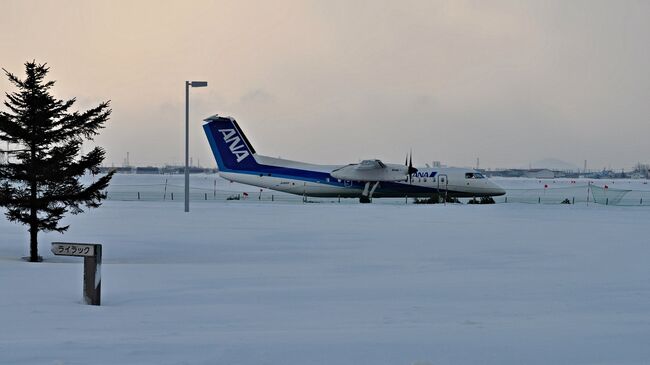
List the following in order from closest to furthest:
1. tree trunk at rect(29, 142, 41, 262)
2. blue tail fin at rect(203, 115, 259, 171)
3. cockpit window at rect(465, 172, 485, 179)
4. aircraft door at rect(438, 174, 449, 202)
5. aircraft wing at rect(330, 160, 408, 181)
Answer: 1. tree trunk at rect(29, 142, 41, 262)
2. aircraft wing at rect(330, 160, 408, 181)
3. aircraft door at rect(438, 174, 449, 202)
4. cockpit window at rect(465, 172, 485, 179)
5. blue tail fin at rect(203, 115, 259, 171)

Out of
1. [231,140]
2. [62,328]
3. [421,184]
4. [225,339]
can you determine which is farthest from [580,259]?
[231,140]

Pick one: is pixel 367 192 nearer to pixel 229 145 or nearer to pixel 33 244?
pixel 229 145

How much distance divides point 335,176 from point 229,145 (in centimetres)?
853

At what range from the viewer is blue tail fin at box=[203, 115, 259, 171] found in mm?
47594

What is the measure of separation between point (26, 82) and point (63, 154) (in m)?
2.17

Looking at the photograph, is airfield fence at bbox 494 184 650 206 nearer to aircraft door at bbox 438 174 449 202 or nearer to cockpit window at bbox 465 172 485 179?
cockpit window at bbox 465 172 485 179

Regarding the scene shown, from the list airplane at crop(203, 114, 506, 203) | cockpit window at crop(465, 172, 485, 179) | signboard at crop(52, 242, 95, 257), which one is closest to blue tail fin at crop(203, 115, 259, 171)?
airplane at crop(203, 114, 506, 203)

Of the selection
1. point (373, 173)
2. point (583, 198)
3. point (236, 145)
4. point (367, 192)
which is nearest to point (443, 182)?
point (373, 173)

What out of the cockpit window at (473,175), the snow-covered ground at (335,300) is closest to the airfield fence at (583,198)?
the cockpit window at (473,175)

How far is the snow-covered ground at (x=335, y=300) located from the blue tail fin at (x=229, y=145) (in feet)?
80.4

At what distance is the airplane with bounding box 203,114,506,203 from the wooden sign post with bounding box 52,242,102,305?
35808mm

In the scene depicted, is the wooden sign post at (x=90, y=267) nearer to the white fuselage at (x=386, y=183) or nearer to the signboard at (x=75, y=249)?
the signboard at (x=75, y=249)

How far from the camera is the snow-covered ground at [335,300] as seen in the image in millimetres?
6914

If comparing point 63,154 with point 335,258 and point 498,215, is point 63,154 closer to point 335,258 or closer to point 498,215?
point 335,258
